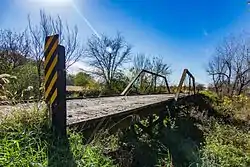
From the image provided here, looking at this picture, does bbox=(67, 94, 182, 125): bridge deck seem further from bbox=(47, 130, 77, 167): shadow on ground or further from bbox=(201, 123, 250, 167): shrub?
bbox=(201, 123, 250, 167): shrub

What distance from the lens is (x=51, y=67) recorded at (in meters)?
2.31

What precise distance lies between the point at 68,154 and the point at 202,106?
1084 centimetres

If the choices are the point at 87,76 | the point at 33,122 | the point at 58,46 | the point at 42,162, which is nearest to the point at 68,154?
the point at 42,162

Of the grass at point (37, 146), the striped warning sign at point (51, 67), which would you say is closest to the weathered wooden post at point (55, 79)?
the striped warning sign at point (51, 67)

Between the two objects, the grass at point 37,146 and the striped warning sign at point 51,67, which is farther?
the striped warning sign at point 51,67

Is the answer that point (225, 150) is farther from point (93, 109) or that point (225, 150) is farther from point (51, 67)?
point (51, 67)

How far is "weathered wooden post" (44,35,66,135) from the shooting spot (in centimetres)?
227

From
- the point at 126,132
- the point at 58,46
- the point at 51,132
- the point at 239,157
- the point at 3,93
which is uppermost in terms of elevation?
the point at 58,46

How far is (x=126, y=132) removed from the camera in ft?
17.5

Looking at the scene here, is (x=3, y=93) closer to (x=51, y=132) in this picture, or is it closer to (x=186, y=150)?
(x=51, y=132)

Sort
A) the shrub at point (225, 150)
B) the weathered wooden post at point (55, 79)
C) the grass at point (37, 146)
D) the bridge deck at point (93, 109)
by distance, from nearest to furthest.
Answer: the grass at point (37, 146), the weathered wooden post at point (55, 79), the bridge deck at point (93, 109), the shrub at point (225, 150)

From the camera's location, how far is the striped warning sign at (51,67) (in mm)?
2287

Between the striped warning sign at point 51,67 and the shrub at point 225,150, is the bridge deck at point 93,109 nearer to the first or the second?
the striped warning sign at point 51,67

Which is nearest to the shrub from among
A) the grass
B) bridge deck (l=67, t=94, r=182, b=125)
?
bridge deck (l=67, t=94, r=182, b=125)
